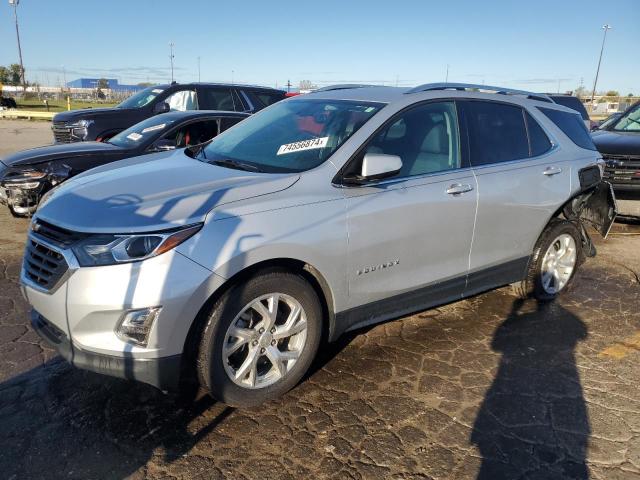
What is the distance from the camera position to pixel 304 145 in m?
3.46

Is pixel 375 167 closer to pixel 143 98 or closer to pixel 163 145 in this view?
pixel 163 145

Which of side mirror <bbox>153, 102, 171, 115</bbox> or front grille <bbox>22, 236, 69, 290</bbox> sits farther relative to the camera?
side mirror <bbox>153, 102, 171, 115</bbox>

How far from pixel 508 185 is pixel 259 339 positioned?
7.54 feet

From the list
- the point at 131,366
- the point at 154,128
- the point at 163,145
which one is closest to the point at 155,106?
the point at 154,128

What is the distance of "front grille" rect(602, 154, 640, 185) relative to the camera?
696cm

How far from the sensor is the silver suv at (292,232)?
8.47 feet

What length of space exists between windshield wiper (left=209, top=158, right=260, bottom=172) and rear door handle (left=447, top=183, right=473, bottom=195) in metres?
1.33

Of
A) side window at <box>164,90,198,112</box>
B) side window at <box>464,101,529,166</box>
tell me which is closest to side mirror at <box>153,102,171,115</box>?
side window at <box>164,90,198,112</box>

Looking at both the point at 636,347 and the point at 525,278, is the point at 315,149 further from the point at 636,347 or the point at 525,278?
the point at 636,347

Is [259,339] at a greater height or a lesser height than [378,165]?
lesser

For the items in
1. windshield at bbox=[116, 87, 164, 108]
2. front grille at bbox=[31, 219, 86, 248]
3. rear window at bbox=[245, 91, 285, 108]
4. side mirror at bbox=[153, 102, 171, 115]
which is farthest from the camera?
rear window at bbox=[245, 91, 285, 108]

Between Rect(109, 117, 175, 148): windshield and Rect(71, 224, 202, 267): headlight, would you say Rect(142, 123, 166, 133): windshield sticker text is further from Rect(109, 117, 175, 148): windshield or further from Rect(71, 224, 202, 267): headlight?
Rect(71, 224, 202, 267): headlight

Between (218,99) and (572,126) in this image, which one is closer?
(572,126)

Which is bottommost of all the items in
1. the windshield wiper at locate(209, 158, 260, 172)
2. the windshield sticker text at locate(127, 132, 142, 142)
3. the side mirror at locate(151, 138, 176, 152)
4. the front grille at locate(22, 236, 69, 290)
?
the front grille at locate(22, 236, 69, 290)
